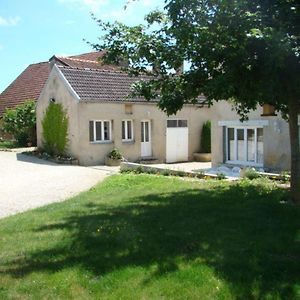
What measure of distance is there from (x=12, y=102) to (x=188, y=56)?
2739cm

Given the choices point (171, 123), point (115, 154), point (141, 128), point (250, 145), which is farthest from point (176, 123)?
point (250, 145)

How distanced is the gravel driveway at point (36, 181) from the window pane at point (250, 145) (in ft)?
20.4

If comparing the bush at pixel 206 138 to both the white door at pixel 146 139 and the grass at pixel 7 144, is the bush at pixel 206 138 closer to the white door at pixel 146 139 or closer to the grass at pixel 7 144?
the white door at pixel 146 139

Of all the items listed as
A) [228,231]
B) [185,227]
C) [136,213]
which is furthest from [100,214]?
[228,231]

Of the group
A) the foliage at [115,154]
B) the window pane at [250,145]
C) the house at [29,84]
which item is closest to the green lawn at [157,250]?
the window pane at [250,145]

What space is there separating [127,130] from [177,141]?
11.4 ft

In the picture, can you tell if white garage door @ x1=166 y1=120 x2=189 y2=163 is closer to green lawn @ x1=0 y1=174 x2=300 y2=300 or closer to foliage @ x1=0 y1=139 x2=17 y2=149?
foliage @ x1=0 y1=139 x2=17 y2=149

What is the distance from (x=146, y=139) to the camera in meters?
25.7

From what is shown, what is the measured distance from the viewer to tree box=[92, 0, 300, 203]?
7.94 meters

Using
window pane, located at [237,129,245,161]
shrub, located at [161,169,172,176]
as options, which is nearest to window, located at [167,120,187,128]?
window pane, located at [237,129,245,161]

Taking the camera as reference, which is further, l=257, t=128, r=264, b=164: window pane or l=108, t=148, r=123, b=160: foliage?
l=108, t=148, r=123, b=160: foliage

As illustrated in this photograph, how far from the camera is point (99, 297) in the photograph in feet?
16.7

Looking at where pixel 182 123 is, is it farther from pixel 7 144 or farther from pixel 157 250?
pixel 157 250

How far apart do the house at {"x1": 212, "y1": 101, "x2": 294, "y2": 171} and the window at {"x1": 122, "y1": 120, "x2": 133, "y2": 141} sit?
6.00m
